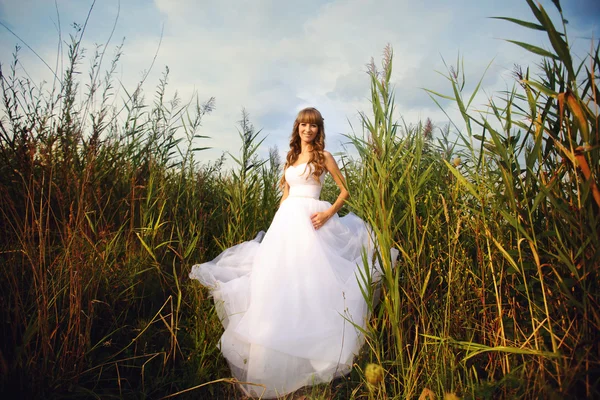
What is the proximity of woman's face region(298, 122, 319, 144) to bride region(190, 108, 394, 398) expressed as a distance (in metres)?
0.28

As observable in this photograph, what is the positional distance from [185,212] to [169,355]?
152cm

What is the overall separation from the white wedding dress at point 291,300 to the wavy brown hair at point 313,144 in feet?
1.42

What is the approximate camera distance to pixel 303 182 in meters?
3.65

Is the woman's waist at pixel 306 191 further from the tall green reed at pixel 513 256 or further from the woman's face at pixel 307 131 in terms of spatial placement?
the tall green reed at pixel 513 256

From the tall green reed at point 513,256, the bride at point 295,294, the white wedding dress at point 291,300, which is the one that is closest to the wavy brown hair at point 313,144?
the bride at point 295,294

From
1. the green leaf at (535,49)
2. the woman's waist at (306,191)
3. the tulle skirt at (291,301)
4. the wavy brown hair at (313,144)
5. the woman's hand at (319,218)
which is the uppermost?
the wavy brown hair at (313,144)

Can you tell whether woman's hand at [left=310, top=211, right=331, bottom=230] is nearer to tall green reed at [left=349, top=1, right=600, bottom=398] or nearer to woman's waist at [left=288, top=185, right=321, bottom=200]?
woman's waist at [left=288, top=185, right=321, bottom=200]

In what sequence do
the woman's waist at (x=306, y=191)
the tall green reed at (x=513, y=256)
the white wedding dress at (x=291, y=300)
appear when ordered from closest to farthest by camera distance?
1. the tall green reed at (x=513, y=256)
2. the white wedding dress at (x=291, y=300)
3. the woman's waist at (x=306, y=191)

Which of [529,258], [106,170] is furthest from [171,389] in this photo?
[529,258]

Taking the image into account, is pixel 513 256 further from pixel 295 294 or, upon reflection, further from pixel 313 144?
pixel 313 144

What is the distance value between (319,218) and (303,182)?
0.57m

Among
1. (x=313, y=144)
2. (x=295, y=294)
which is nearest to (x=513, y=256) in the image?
(x=295, y=294)

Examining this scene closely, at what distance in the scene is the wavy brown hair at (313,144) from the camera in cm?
370

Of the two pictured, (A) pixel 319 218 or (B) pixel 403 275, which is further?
(A) pixel 319 218
